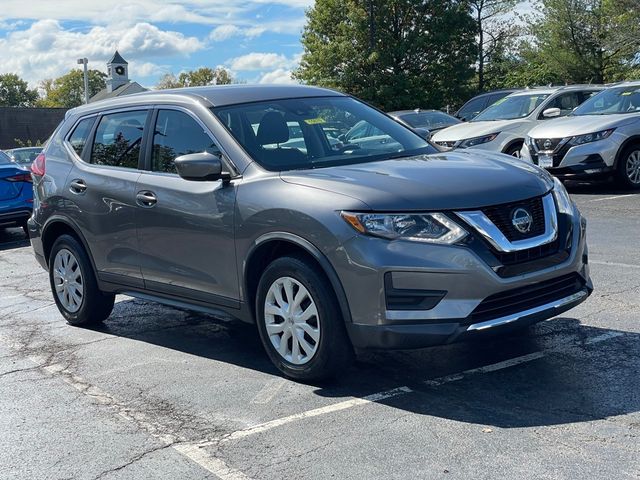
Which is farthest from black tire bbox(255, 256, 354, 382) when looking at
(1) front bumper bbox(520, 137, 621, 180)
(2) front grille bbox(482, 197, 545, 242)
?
(1) front bumper bbox(520, 137, 621, 180)

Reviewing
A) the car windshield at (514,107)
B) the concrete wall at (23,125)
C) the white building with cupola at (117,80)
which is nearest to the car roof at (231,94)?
the car windshield at (514,107)

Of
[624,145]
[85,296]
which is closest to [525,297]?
[85,296]

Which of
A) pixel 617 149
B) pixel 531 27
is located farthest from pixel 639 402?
pixel 531 27

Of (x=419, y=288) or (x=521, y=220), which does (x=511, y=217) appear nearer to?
(x=521, y=220)

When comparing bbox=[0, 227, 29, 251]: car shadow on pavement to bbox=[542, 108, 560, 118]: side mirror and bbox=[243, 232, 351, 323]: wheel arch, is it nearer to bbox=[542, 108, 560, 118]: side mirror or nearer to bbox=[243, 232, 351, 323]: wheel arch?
bbox=[542, 108, 560, 118]: side mirror

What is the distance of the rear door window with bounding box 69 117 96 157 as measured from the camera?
7168 millimetres

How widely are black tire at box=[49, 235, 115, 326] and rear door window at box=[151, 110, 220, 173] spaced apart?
1208 millimetres

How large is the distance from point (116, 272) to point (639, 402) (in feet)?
12.6

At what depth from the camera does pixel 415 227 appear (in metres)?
4.64

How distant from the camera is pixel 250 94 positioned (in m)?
6.17

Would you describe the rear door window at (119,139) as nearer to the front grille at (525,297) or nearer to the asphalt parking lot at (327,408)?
the asphalt parking lot at (327,408)

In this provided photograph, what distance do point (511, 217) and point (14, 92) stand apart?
143 metres

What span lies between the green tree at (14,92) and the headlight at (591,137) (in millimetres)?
131236

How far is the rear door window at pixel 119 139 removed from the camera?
6477 millimetres
